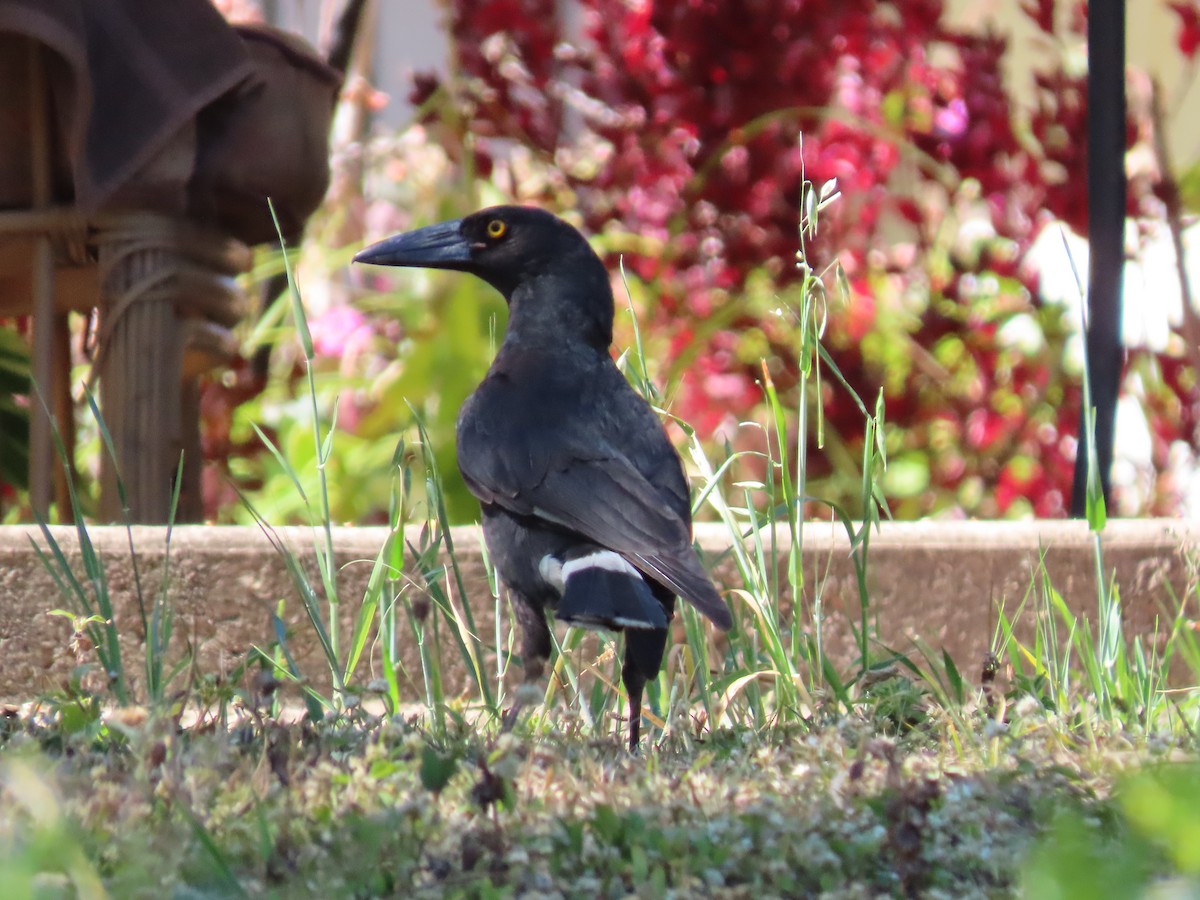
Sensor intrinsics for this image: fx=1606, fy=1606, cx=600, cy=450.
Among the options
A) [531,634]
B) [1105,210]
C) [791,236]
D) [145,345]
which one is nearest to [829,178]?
[791,236]

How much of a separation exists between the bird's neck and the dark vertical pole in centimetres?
89

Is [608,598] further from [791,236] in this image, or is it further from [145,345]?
[791,236]

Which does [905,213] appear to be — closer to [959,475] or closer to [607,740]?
[959,475]

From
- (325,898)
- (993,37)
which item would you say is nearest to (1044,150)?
(993,37)

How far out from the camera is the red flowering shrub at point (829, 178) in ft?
14.6

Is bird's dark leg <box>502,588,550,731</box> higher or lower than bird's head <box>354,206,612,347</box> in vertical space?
lower

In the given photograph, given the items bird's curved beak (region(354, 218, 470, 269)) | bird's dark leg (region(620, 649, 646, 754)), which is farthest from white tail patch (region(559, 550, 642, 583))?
bird's curved beak (region(354, 218, 470, 269))

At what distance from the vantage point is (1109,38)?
292cm

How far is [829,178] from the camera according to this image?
4.76m

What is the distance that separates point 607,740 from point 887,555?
102 centimetres

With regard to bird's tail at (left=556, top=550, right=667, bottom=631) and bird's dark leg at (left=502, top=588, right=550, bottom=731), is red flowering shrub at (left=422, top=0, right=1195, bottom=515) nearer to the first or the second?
bird's dark leg at (left=502, top=588, right=550, bottom=731)

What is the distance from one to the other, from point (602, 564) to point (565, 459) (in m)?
0.21

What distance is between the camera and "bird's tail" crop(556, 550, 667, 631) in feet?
7.43

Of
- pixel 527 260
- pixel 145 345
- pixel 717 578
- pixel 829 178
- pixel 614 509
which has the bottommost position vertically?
pixel 717 578
